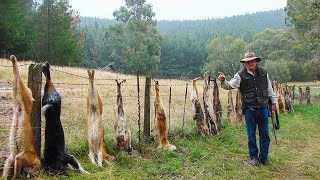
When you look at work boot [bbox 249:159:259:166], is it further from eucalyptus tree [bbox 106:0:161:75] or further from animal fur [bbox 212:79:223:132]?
eucalyptus tree [bbox 106:0:161:75]

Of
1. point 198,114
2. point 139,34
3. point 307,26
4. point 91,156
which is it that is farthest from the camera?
point 139,34

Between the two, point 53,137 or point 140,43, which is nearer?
point 53,137

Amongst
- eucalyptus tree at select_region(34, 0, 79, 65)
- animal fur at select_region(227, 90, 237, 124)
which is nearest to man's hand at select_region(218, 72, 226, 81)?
animal fur at select_region(227, 90, 237, 124)

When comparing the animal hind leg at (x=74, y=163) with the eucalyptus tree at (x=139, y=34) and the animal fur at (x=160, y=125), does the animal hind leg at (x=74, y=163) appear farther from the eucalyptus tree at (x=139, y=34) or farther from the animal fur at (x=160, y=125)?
the eucalyptus tree at (x=139, y=34)

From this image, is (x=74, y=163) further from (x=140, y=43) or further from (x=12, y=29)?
(x=140, y=43)

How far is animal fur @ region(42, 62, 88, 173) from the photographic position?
5719mm

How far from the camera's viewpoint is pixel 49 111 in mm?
5758

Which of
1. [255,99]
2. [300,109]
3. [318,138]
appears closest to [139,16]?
[300,109]

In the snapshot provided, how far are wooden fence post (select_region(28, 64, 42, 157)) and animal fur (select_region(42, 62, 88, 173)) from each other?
0.28 ft

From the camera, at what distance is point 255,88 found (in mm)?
7719

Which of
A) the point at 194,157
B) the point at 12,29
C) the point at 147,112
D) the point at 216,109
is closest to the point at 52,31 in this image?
the point at 12,29

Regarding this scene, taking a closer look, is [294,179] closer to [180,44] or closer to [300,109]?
[300,109]

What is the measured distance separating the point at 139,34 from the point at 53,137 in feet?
157

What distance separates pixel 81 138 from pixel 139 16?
48812mm
